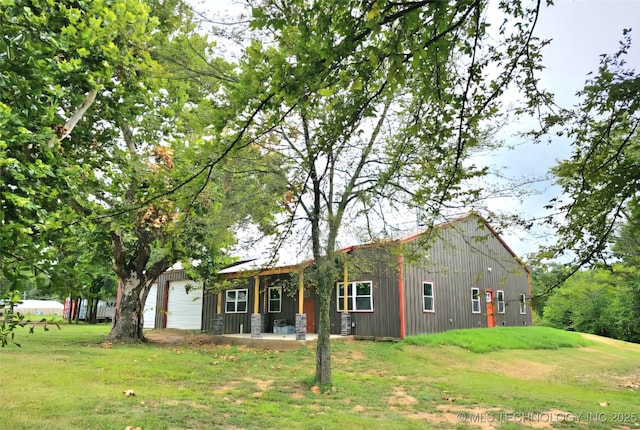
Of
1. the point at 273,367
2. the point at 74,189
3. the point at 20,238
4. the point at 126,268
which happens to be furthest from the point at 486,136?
the point at 126,268

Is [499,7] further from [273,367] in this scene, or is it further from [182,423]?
[273,367]

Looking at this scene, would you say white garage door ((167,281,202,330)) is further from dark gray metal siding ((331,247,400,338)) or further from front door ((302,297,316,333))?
dark gray metal siding ((331,247,400,338))

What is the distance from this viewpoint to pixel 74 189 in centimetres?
568

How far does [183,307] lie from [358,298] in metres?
12.4

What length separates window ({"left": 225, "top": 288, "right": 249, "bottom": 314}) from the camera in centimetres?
2058

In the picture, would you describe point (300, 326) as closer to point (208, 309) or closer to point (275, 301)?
point (275, 301)

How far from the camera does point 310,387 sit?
9.00 meters

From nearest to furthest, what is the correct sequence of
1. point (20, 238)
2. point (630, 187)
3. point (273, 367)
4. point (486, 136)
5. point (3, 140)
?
point (20, 238)
point (630, 187)
point (3, 140)
point (486, 136)
point (273, 367)

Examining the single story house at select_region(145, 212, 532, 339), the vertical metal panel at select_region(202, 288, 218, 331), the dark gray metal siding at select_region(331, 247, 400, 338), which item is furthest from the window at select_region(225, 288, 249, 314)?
the dark gray metal siding at select_region(331, 247, 400, 338)

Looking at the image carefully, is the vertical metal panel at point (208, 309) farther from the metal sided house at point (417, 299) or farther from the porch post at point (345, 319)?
the porch post at point (345, 319)

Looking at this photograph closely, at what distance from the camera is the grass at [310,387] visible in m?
6.33

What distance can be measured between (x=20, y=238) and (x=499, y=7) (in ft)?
12.9

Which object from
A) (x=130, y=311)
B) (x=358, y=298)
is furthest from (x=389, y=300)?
(x=130, y=311)

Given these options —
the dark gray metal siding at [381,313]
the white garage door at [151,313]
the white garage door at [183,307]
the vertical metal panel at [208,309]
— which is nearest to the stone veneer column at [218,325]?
the vertical metal panel at [208,309]
